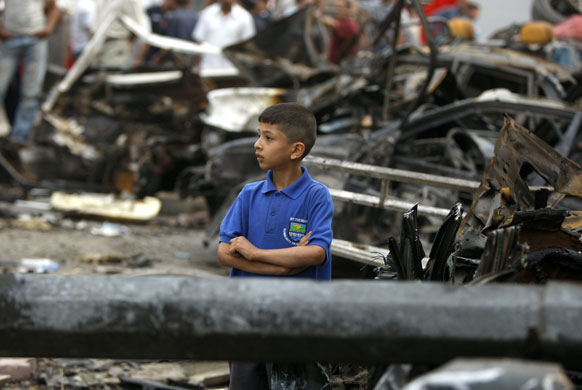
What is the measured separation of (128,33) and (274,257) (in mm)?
8441

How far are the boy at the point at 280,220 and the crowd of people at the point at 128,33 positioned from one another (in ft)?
24.8

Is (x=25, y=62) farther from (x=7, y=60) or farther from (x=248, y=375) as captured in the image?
(x=248, y=375)

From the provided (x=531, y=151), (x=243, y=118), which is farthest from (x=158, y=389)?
(x=243, y=118)

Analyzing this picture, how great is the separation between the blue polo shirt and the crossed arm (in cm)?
5

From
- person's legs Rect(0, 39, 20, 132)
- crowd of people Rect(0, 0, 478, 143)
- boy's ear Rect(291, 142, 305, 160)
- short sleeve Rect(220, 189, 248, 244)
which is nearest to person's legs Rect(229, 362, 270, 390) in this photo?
short sleeve Rect(220, 189, 248, 244)

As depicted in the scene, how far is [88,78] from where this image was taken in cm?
1009

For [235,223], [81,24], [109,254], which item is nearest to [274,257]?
[235,223]

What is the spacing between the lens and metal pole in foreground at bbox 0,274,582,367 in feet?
5.41

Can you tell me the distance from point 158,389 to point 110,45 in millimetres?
7557

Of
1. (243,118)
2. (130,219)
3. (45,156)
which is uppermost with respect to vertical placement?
(243,118)

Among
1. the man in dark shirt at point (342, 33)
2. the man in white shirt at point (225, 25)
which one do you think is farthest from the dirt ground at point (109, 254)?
the man in dark shirt at point (342, 33)

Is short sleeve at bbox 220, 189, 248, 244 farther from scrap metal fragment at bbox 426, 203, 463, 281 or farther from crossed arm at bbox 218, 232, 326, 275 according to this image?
scrap metal fragment at bbox 426, 203, 463, 281

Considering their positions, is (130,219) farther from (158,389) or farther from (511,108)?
(158,389)

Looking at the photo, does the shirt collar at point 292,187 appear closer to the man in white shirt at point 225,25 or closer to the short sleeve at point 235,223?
the short sleeve at point 235,223
